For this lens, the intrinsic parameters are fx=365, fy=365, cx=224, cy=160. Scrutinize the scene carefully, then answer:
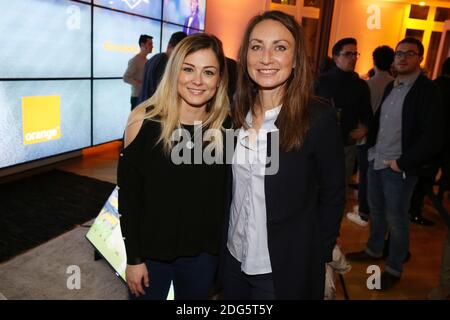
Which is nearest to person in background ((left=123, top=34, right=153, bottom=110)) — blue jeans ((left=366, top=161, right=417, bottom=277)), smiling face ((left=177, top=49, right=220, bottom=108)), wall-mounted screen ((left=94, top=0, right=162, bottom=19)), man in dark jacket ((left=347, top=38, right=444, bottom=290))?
wall-mounted screen ((left=94, top=0, right=162, bottom=19))

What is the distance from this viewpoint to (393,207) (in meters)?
2.71

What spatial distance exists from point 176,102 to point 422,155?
1788 mm

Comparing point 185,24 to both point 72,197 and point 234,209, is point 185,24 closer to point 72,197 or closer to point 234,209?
point 72,197

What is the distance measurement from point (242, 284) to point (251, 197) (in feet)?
1.32

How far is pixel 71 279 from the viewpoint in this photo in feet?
8.70

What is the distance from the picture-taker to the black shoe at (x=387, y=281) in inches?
110

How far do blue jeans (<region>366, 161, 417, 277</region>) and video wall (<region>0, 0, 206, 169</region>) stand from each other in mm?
3831

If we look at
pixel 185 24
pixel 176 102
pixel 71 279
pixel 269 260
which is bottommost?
pixel 71 279

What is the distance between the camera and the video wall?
408 centimetres

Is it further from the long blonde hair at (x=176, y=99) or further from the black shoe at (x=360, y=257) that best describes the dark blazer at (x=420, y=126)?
the long blonde hair at (x=176, y=99)

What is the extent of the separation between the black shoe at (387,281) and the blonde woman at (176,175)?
186 centimetres

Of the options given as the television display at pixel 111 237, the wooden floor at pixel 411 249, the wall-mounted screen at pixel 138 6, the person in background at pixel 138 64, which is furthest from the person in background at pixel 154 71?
the wall-mounted screen at pixel 138 6

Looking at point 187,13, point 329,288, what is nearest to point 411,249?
point 329,288
